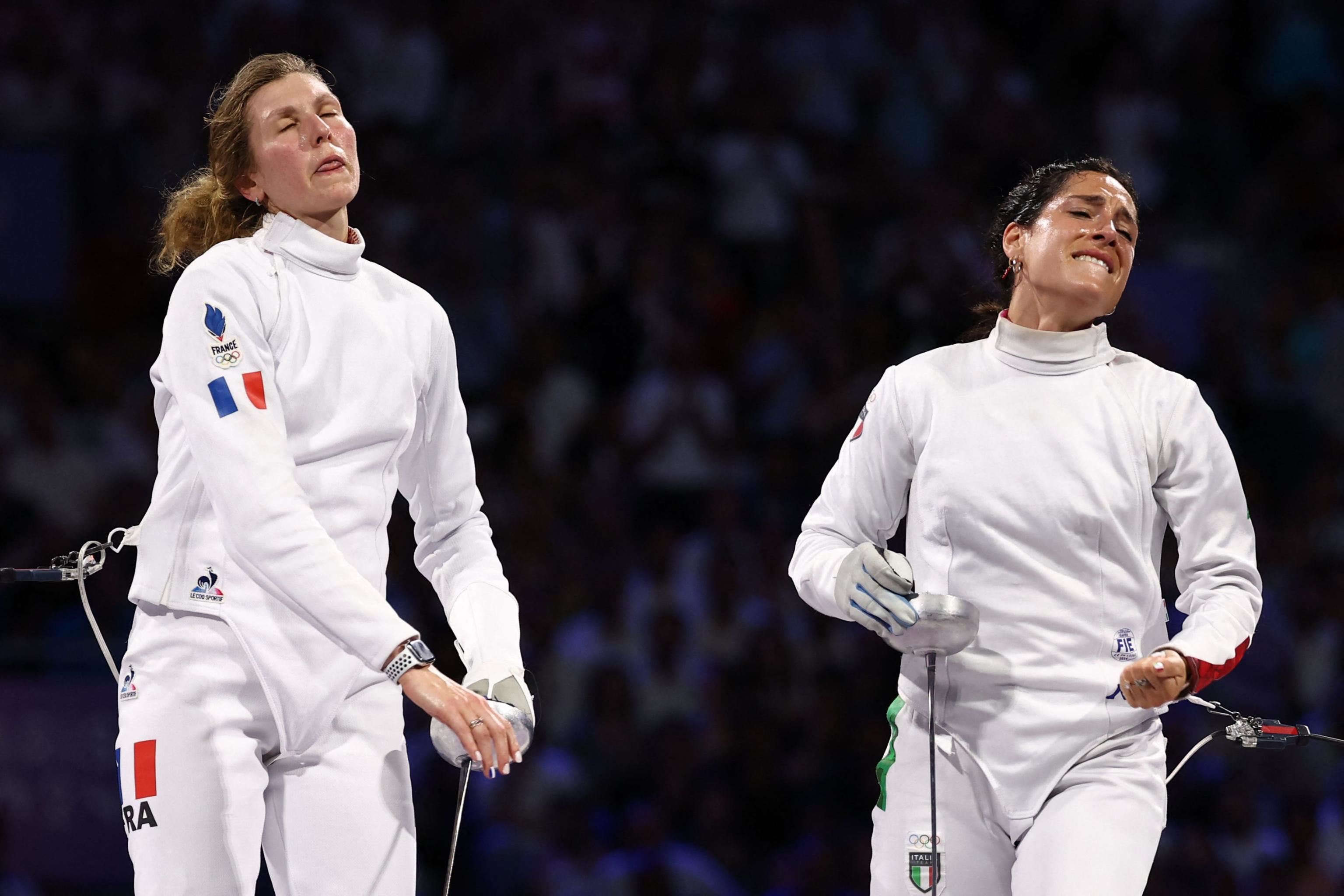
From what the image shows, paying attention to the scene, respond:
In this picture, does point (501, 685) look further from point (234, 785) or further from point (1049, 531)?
point (1049, 531)

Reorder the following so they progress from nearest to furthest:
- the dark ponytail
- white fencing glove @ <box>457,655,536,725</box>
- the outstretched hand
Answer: the outstretched hand
white fencing glove @ <box>457,655,536,725</box>
the dark ponytail

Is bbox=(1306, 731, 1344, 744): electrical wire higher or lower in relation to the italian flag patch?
higher

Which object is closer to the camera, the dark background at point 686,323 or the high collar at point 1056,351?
the high collar at point 1056,351

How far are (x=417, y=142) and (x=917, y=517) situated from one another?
418 centimetres

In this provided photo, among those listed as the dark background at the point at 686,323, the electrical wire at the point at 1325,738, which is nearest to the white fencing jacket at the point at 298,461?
the electrical wire at the point at 1325,738

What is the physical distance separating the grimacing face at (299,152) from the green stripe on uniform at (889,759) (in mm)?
1215

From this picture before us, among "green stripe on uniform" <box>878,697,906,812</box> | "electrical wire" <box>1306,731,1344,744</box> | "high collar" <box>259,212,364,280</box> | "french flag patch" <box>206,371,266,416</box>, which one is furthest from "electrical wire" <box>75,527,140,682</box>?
"electrical wire" <box>1306,731,1344,744</box>

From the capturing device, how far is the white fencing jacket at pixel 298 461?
2018 millimetres

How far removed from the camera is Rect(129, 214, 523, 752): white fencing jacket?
79.4 inches

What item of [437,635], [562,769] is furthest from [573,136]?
[562,769]

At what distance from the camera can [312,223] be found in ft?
7.61

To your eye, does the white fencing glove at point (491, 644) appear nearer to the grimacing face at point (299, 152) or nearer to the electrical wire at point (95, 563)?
the electrical wire at point (95, 563)

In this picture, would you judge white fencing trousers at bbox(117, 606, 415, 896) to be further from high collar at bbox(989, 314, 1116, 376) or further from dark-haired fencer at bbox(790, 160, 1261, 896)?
high collar at bbox(989, 314, 1116, 376)

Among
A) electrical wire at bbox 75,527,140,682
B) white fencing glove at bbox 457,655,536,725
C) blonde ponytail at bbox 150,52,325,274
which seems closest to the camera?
white fencing glove at bbox 457,655,536,725
